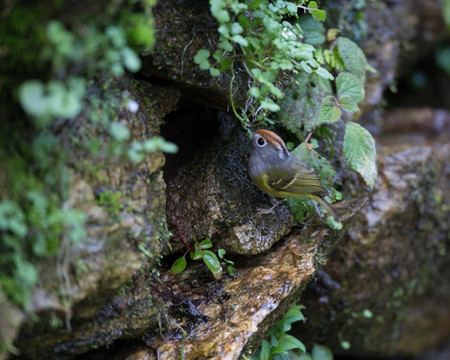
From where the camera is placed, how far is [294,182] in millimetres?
3902

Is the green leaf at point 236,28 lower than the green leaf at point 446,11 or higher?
higher

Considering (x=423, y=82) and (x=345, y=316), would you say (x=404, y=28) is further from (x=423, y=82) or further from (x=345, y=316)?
(x=345, y=316)

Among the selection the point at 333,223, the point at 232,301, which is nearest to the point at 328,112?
the point at 333,223

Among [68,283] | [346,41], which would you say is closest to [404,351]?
[346,41]

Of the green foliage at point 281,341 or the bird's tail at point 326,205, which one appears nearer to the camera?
the green foliage at point 281,341

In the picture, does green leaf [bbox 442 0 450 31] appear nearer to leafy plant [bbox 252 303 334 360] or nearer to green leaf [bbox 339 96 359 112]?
green leaf [bbox 339 96 359 112]

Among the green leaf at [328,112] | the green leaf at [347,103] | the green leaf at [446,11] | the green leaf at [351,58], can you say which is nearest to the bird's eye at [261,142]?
the green leaf at [328,112]

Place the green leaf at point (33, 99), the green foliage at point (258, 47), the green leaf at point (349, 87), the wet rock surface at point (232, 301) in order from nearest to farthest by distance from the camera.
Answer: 1. the green leaf at point (33, 99)
2. the green foliage at point (258, 47)
3. the wet rock surface at point (232, 301)
4. the green leaf at point (349, 87)

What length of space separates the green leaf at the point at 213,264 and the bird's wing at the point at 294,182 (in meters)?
0.79

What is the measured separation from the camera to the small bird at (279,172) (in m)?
3.79

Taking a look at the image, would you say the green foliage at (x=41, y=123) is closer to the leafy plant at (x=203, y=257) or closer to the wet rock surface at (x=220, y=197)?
the leafy plant at (x=203, y=257)

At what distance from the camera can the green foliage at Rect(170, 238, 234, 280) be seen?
11.5 feet

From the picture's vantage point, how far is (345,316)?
5.10 metres

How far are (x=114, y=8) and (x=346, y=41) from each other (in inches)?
111
